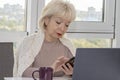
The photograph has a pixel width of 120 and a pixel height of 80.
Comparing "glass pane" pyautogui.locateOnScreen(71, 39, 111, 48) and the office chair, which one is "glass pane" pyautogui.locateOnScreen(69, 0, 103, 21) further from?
the office chair

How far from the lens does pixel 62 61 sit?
6.27 feet

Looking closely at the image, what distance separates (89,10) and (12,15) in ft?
2.98

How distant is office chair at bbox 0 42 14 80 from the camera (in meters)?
2.40

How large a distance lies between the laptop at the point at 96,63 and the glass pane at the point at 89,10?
176 centimetres

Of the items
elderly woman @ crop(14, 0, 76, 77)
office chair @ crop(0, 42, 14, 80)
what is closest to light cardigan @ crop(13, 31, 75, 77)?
elderly woman @ crop(14, 0, 76, 77)

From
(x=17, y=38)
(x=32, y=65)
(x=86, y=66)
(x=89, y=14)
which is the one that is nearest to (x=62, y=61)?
(x=32, y=65)

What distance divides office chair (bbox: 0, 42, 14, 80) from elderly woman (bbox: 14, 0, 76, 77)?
0.21 metres

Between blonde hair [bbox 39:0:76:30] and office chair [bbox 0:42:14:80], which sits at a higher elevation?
blonde hair [bbox 39:0:76:30]

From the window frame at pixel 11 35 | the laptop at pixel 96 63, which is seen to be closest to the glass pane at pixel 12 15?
the window frame at pixel 11 35

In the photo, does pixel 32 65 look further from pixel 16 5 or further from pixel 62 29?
pixel 16 5

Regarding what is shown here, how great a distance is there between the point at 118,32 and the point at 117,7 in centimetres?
30

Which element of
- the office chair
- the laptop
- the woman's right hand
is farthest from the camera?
the office chair

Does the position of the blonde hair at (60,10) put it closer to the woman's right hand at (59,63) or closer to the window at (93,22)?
the woman's right hand at (59,63)

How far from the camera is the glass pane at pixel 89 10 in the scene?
3158 mm
